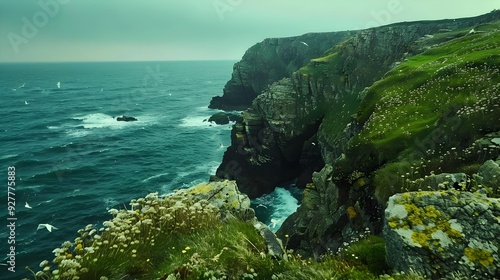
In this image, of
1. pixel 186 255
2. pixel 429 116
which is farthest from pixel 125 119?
pixel 186 255

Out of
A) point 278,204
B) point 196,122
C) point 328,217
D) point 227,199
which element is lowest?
point 278,204

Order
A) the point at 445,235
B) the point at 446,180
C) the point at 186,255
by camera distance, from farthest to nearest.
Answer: the point at 446,180, the point at 186,255, the point at 445,235

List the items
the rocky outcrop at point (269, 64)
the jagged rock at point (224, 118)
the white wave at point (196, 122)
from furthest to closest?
the rocky outcrop at point (269, 64) → the jagged rock at point (224, 118) → the white wave at point (196, 122)

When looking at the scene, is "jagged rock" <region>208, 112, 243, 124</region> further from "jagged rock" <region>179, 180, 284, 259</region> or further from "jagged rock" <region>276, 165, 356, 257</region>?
"jagged rock" <region>179, 180, 284, 259</region>

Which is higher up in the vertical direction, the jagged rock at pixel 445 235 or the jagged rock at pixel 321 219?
the jagged rock at pixel 445 235

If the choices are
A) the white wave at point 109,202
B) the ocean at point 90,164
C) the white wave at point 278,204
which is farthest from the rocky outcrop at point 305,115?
the white wave at point 109,202

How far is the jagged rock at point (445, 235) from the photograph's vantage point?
5027 millimetres

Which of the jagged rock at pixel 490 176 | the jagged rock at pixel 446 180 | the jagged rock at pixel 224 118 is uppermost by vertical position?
the jagged rock at pixel 490 176

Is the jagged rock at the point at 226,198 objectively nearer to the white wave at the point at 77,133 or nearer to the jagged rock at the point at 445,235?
the jagged rock at the point at 445,235

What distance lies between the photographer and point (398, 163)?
17.7 metres

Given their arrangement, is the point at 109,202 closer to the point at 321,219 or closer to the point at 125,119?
the point at 321,219

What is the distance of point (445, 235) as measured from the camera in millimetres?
5453

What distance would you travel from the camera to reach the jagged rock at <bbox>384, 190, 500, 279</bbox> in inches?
198

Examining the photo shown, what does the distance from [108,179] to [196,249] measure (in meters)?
60.9
